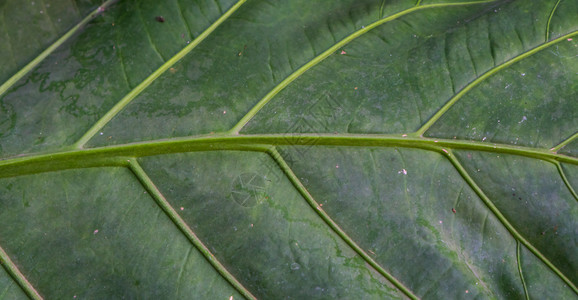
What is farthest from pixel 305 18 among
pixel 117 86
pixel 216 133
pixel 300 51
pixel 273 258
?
pixel 273 258

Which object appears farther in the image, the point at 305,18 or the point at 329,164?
the point at 305,18

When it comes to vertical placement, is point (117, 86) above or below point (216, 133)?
above

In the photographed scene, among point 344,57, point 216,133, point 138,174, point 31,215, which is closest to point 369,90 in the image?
point 344,57

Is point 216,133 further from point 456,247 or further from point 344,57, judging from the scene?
point 456,247

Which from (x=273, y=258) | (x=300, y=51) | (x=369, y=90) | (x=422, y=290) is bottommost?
(x=422, y=290)

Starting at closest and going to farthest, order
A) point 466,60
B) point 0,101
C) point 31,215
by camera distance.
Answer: point 31,215
point 0,101
point 466,60

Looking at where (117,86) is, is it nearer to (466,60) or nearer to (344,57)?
(344,57)

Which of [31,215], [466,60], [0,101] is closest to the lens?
[31,215]
